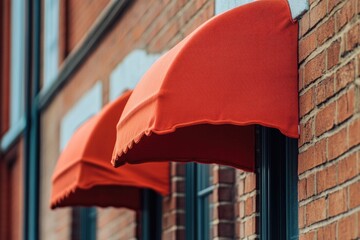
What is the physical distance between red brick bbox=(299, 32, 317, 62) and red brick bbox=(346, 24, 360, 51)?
0.47 metres

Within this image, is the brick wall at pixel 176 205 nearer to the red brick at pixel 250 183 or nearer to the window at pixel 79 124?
the red brick at pixel 250 183

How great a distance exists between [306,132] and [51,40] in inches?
348

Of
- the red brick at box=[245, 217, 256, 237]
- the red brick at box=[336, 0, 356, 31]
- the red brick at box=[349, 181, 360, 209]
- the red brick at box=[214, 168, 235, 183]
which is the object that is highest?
the red brick at box=[336, 0, 356, 31]

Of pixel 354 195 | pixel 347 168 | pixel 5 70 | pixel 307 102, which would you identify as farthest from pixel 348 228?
pixel 5 70

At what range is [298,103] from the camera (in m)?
6.65

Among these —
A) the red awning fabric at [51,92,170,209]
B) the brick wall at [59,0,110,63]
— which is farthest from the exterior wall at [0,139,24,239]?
the red awning fabric at [51,92,170,209]

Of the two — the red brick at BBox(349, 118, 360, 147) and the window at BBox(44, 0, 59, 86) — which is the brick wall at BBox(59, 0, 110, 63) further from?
the red brick at BBox(349, 118, 360, 147)

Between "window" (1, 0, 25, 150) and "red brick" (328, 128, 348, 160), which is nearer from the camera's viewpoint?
"red brick" (328, 128, 348, 160)

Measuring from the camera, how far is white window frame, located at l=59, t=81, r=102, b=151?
1177 centimetres

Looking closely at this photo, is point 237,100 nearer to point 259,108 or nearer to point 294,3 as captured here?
point 259,108

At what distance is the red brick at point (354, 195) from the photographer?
570cm

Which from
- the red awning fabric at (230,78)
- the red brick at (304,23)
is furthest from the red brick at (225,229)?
the red brick at (304,23)

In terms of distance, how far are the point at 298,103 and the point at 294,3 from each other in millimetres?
497

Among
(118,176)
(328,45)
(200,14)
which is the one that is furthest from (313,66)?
(118,176)
